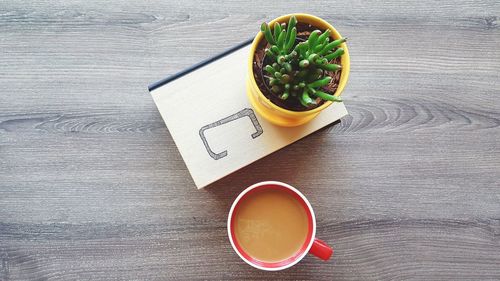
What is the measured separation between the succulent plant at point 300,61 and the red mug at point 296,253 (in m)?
0.15

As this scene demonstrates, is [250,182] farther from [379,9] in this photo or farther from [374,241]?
[379,9]

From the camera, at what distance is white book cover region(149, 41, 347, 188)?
2.22 feet

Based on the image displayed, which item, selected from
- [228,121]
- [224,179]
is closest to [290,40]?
[228,121]

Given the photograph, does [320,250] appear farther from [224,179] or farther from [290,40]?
[290,40]

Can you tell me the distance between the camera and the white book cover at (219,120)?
26.6 inches

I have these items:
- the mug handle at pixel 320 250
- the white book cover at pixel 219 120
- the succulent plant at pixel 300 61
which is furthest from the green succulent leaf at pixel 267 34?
the mug handle at pixel 320 250

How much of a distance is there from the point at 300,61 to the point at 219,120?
0.60 ft

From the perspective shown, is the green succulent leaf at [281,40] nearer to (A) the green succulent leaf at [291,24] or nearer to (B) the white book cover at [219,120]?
(A) the green succulent leaf at [291,24]

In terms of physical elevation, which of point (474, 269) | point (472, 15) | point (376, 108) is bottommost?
point (474, 269)

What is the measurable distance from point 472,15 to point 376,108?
23cm

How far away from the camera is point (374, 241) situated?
755mm

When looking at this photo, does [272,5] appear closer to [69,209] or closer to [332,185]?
[332,185]

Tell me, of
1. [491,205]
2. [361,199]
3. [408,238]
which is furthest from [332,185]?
[491,205]

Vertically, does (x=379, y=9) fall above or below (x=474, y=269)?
above
